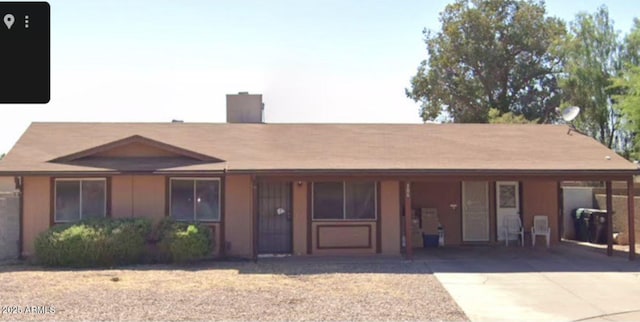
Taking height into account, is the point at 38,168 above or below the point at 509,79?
below

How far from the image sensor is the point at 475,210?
17.0m

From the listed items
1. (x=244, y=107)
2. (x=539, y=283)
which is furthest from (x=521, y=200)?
(x=244, y=107)

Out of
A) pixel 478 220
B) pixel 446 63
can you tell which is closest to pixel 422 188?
pixel 478 220

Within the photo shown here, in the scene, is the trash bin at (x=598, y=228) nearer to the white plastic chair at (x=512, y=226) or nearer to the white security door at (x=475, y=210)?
the white plastic chair at (x=512, y=226)

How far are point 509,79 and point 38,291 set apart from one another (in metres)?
31.0

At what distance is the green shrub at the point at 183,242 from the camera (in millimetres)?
13102

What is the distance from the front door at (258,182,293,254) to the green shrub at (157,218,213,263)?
1.69 m

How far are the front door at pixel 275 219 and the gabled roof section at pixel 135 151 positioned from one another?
1.55m

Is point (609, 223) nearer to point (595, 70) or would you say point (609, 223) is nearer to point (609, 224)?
point (609, 224)

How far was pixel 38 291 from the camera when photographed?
32.6 feet

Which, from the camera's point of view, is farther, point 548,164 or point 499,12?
point 499,12

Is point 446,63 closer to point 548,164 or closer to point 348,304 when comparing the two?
point 548,164

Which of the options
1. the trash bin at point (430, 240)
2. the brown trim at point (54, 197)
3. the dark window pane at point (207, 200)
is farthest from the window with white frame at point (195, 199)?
the trash bin at point (430, 240)

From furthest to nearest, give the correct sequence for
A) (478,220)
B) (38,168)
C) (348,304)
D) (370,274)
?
(478,220), (38,168), (370,274), (348,304)
